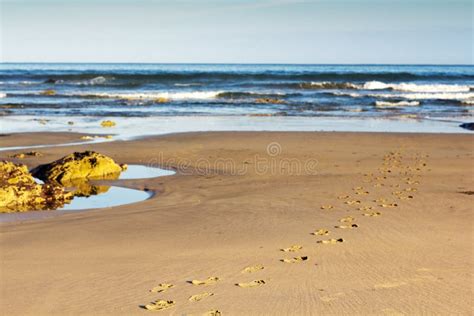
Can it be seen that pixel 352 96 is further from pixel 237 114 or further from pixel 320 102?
pixel 237 114

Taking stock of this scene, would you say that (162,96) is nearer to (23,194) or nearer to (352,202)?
(23,194)

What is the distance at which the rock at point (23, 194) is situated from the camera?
304 inches

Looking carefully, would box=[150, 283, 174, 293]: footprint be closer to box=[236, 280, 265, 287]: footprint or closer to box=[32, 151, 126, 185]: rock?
box=[236, 280, 265, 287]: footprint

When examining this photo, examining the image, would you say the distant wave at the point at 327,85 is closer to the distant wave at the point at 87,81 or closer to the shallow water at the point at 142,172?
the distant wave at the point at 87,81

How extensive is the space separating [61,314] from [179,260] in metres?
1.33

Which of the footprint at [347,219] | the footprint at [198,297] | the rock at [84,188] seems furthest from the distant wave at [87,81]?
the footprint at [198,297]

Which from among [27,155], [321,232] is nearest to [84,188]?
[27,155]

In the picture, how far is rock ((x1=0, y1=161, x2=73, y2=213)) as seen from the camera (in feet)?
25.3

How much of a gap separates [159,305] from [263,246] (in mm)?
1685

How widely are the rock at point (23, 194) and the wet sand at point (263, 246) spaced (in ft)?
2.56

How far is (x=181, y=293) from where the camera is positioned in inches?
179

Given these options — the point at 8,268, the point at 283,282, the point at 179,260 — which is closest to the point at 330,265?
the point at 283,282

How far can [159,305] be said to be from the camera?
4.32 meters

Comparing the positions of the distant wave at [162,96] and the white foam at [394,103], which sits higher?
the distant wave at [162,96]
